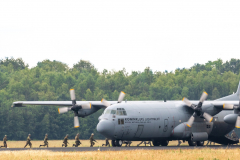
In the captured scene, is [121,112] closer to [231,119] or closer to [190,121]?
[190,121]

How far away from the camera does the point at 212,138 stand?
3969 cm

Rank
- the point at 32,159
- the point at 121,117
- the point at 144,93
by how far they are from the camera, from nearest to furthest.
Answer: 1. the point at 32,159
2. the point at 121,117
3. the point at 144,93

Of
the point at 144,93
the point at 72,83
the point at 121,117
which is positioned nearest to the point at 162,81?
the point at 144,93

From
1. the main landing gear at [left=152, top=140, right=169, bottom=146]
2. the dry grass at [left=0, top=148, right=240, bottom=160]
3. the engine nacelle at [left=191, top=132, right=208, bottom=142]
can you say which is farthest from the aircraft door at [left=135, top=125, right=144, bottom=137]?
the dry grass at [left=0, top=148, right=240, bottom=160]

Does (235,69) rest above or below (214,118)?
above

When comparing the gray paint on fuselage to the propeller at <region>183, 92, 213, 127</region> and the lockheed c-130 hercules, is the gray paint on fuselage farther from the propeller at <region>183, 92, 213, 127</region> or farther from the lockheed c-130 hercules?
the propeller at <region>183, 92, 213, 127</region>

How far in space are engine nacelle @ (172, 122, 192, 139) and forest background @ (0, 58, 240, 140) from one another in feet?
136

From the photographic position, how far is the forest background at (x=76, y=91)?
7506 cm

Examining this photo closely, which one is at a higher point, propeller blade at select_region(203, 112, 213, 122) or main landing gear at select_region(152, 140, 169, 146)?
propeller blade at select_region(203, 112, 213, 122)

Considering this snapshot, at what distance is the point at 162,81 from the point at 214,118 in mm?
57559

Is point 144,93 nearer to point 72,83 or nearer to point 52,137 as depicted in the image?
point 72,83

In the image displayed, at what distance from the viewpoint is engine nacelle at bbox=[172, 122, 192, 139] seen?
34.9m

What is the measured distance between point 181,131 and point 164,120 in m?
1.65

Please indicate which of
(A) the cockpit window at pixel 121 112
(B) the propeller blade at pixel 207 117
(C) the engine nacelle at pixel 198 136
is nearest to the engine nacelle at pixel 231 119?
(B) the propeller blade at pixel 207 117
